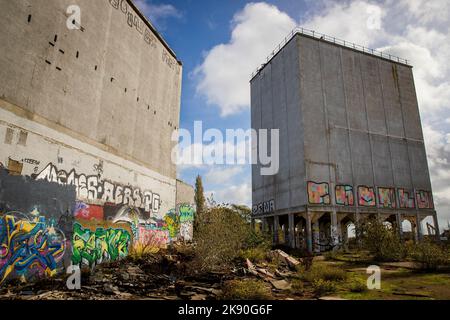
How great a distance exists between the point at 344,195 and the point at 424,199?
38.5ft

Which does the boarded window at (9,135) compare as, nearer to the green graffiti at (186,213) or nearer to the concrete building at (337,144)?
the green graffiti at (186,213)

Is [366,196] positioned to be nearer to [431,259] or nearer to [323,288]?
[431,259]

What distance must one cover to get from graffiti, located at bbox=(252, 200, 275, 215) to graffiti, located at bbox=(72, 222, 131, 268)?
18538mm

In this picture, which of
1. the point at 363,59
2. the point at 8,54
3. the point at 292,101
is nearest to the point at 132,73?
the point at 8,54

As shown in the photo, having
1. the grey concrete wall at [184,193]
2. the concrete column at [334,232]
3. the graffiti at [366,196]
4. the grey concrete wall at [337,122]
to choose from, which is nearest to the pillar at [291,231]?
the grey concrete wall at [337,122]

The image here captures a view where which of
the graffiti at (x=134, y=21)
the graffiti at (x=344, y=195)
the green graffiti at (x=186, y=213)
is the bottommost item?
the green graffiti at (x=186, y=213)

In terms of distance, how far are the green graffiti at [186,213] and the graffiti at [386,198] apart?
18.7 meters

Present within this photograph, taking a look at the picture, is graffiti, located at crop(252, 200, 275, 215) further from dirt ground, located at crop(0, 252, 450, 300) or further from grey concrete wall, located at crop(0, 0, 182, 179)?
dirt ground, located at crop(0, 252, 450, 300)

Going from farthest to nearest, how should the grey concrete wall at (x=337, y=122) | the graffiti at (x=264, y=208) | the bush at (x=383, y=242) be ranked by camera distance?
the graffiti at (x=264, y=208), the grey concrete wall at (x=337, y=122), the bush at (x=383, y=242)

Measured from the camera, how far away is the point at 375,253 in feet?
63.6

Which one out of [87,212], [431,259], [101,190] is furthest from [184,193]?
[431,259]

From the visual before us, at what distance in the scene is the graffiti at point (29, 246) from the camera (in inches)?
405

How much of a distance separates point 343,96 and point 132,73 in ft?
71.5

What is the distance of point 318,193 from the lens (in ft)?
88.7
